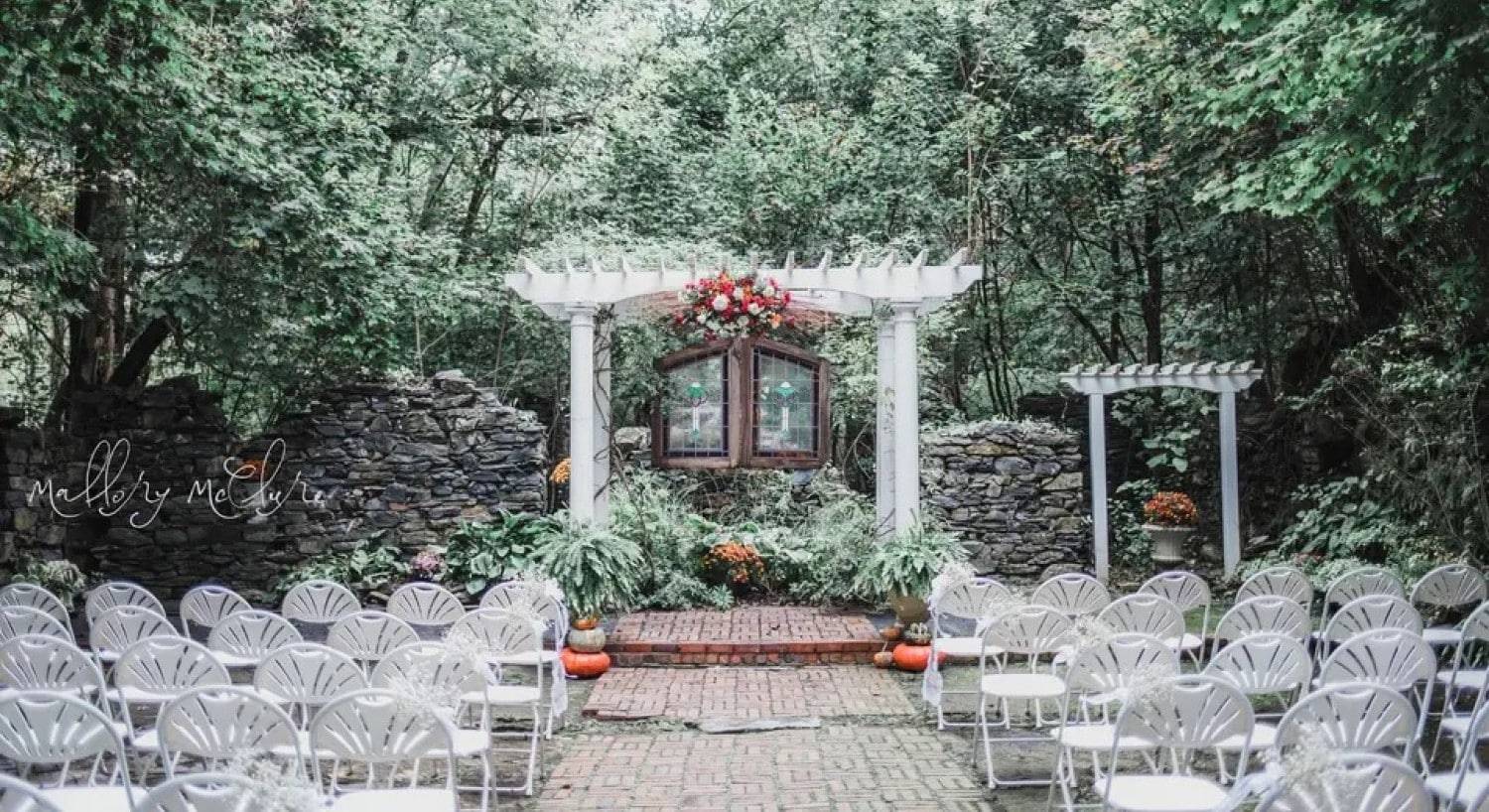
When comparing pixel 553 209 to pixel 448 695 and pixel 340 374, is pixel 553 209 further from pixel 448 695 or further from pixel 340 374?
pixel 448 695

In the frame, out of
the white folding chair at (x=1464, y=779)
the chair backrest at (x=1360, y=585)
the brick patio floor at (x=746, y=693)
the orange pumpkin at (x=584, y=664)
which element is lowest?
the brick patio floor at (x=746, y=693)

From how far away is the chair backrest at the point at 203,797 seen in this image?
2.72 meters

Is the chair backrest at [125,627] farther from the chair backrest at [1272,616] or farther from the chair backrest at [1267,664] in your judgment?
the chair backrest at [1272,616]

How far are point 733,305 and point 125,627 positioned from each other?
179 inches

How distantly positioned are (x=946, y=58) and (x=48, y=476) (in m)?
10.7

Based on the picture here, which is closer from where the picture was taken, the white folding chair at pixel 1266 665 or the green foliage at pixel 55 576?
the white folding chair at pixel 1266 665

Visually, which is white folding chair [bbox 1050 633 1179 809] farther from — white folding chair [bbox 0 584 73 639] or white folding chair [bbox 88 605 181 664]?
white folding chair [bbox 0 584 73 639]

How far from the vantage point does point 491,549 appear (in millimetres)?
10148

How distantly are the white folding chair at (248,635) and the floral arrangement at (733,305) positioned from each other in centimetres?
401

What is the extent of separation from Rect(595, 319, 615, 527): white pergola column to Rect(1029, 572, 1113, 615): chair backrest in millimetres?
3974

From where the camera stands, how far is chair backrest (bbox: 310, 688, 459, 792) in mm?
3740

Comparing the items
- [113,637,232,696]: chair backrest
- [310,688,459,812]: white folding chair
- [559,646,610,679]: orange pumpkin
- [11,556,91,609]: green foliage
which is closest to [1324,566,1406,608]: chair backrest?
[559,646,610,679]: orange pumpkin

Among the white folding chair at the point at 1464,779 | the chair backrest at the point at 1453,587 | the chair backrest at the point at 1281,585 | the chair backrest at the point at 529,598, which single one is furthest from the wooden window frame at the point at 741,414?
the white folding chair at the point at 1464,779

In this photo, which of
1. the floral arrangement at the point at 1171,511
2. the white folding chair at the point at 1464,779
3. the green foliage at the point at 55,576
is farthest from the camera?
the floral arrangement at the point at 1171,511
